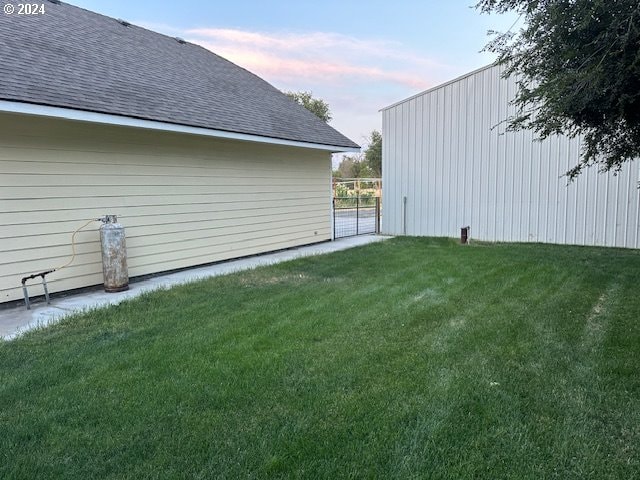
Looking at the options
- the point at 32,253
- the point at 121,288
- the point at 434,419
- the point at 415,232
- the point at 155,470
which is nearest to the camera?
the point at 155,470

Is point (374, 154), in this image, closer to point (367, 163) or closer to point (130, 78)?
point (367, 163)

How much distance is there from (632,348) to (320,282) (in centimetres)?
362

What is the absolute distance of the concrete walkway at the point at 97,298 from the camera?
4.64 metres

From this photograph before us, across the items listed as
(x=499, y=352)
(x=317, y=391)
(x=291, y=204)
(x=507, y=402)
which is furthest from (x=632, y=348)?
(x=291, y=204)

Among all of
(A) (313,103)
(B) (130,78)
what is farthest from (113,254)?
(A) (313,103)

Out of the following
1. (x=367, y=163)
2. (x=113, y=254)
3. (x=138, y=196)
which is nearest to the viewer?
(x=113, y=254)

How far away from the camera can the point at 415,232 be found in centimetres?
1162

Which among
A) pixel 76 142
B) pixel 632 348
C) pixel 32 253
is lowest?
pixel 632 348

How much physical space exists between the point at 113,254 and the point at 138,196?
3.82 ft

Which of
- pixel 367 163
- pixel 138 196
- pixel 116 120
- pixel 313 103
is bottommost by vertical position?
pixel 138 196

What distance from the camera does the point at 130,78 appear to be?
7.00m

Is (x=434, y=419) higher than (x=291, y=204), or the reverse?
(x=291, y=204)

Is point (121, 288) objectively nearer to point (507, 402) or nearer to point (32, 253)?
point (32, 253)

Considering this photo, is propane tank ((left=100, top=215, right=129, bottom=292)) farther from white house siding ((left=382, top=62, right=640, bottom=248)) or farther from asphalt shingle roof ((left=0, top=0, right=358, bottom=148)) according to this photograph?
white house siding ((left=382, top=62, right=640, bottom=248))
